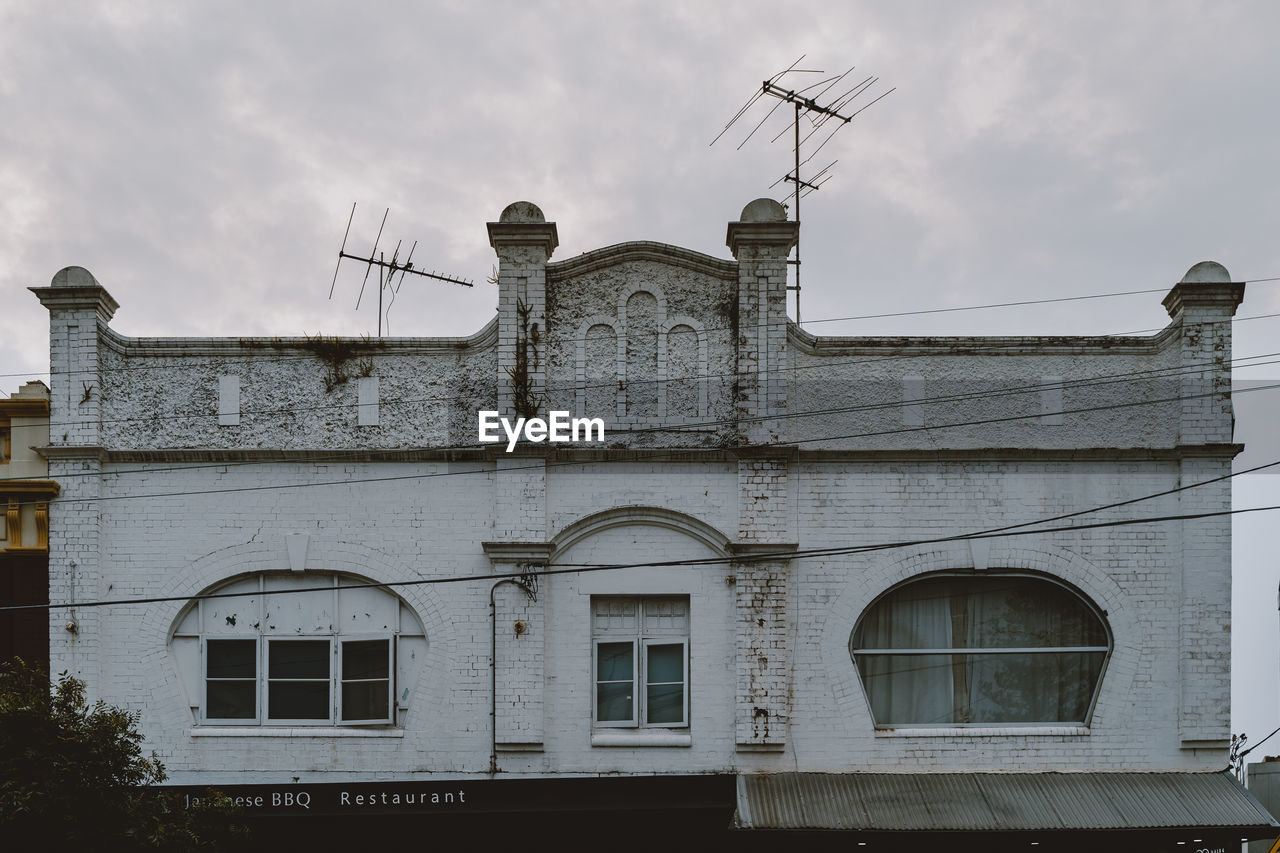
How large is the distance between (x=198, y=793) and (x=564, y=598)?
4.69m

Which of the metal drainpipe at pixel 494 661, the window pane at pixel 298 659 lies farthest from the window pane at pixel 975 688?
the window pane at pixel 298 659

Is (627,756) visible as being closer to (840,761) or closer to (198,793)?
(840,761)

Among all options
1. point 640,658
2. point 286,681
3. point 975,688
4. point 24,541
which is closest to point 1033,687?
point 975,688

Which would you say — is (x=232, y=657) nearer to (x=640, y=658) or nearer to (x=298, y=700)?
(x=298, y=700)

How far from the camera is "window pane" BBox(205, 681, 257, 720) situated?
41.1 ft

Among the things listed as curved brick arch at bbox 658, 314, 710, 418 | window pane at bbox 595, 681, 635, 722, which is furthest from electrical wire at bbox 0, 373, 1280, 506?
window pane at bbox 595, 681, 635, 722

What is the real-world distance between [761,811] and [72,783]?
269 inches

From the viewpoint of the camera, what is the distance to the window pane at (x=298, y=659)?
1254 centimetres

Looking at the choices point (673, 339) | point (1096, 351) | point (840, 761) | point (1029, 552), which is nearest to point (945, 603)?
point (1029, 552)

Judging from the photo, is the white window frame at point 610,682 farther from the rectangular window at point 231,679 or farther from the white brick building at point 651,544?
the rectangular window at point 231,679

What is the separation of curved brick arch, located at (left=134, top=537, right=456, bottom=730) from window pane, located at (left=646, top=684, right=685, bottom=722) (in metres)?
2.41

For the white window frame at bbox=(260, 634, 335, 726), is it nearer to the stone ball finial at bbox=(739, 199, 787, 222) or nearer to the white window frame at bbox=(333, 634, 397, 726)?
the white window frame at bbox=(333, 634, 397, 726)

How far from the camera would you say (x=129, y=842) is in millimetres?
9453

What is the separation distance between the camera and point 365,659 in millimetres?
12555
